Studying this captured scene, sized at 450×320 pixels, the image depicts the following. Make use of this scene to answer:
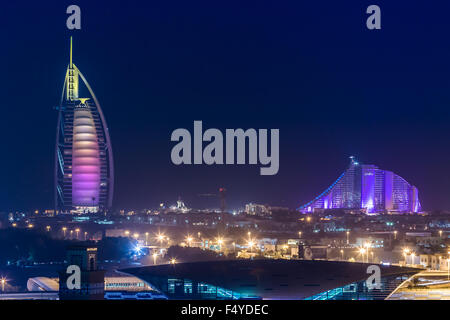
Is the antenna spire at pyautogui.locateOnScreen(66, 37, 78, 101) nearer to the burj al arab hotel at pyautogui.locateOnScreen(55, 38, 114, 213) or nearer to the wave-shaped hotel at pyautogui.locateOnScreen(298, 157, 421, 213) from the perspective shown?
the burj al arab hotel at pyautogui.locateOnScreen(55, 38, 114, 213)

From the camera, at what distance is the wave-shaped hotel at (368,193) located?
110m

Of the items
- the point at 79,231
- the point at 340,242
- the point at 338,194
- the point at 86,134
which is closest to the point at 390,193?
the point at 338,194

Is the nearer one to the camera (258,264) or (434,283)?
(258,264)

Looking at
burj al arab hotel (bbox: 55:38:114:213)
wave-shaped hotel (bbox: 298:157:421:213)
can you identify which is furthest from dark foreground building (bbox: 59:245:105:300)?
wave-shaped hotel (bbox: 298:157:421:213)

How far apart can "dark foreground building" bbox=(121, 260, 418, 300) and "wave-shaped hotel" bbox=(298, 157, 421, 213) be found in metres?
90.2

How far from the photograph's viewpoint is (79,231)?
68000mm

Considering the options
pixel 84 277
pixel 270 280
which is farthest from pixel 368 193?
pixel 84 277

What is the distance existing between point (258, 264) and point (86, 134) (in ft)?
211

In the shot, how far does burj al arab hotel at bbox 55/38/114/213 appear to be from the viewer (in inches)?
3231

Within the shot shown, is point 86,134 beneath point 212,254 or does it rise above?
above

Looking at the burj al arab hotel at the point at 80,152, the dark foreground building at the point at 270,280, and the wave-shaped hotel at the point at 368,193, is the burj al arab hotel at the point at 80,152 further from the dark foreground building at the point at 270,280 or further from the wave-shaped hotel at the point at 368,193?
the dark foreground building at the point at 270,280

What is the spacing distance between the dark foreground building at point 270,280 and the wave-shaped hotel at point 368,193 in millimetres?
90229

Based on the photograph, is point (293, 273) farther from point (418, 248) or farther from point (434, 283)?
point (418, 248)
